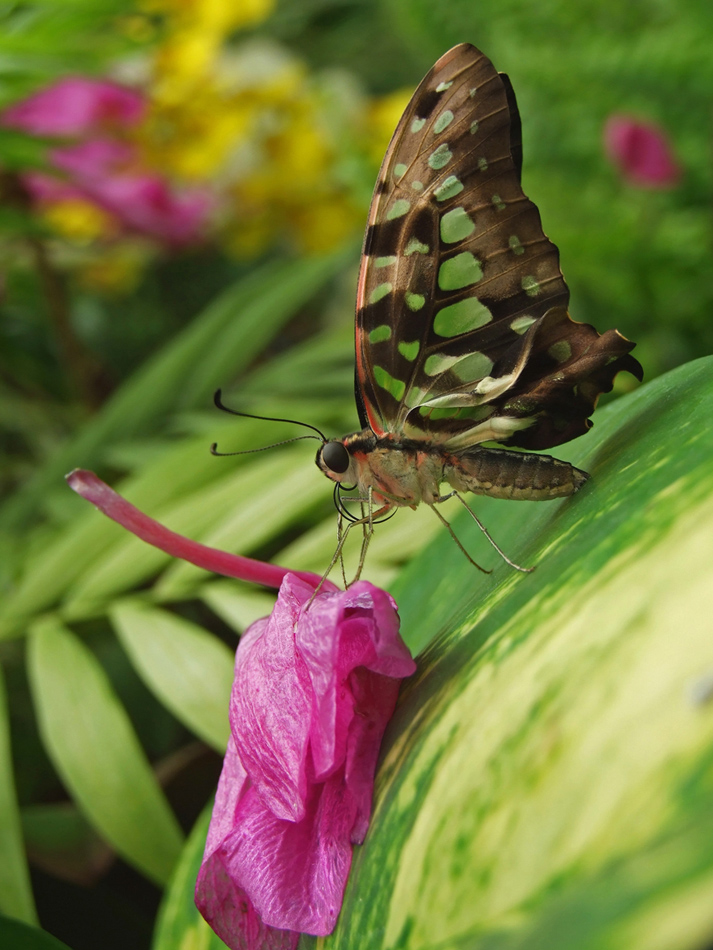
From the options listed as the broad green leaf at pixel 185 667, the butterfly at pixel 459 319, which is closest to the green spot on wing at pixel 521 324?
the butterfly at pixel 459 319

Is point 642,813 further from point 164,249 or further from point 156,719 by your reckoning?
point 164,249

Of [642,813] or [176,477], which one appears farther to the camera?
[176,477]

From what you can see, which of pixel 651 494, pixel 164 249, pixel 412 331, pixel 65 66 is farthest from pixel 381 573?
pixel 164 249

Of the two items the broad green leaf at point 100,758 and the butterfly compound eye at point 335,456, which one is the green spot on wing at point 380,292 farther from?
the broad green leaf at point 100,758

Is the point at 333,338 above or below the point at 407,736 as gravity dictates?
above

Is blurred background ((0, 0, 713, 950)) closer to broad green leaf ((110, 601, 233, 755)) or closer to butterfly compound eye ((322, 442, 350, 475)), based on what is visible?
broad green leaf ((110, 601, 233, 755))

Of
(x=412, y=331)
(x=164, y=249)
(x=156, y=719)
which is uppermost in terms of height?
(x=164, y=249)
